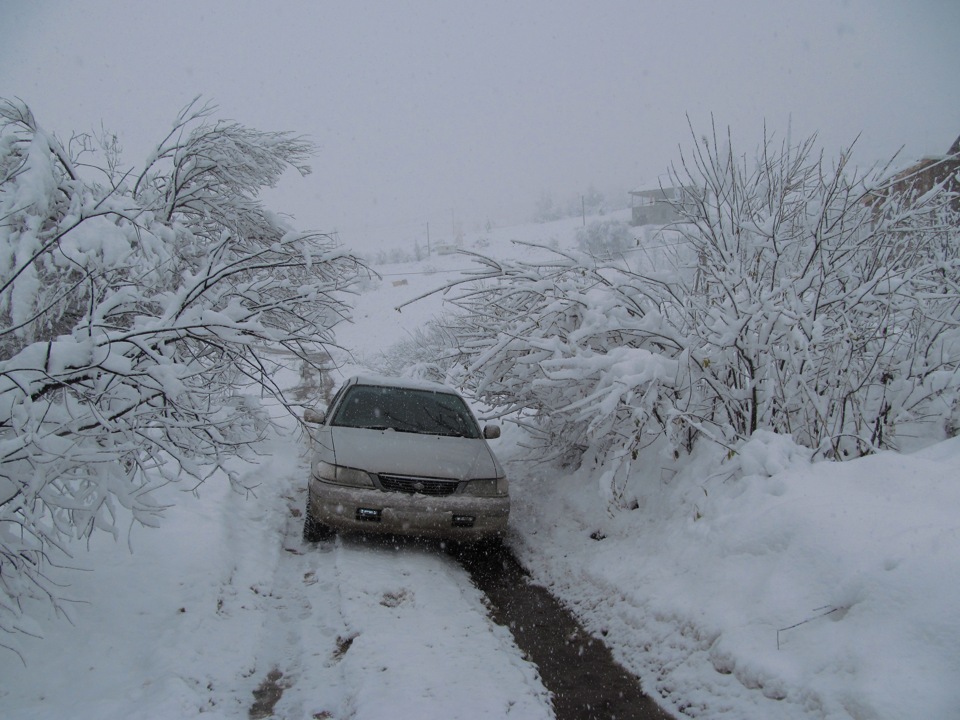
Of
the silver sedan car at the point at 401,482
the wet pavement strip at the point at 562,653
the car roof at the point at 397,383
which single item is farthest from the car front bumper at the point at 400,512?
the car roof at the point at 397,383

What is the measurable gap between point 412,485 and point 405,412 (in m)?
1.44

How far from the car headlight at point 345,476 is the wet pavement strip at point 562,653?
1.21m

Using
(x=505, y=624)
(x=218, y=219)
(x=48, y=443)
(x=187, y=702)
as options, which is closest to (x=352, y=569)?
(x=505, y=624)

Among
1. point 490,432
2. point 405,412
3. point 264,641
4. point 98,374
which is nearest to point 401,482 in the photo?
point 405,412

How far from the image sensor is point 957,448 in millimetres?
4070

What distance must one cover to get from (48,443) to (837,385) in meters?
5.42

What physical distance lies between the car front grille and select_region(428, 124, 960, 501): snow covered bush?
132 centimetres

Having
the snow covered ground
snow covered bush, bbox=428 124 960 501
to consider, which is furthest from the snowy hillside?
snow covered bush, bbox=428 124 960 501

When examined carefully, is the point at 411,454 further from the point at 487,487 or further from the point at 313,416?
the point at 313,416

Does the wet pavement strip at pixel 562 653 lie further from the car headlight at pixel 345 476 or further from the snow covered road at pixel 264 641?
the car headlight at pixel 345 476

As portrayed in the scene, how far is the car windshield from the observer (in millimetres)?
6457

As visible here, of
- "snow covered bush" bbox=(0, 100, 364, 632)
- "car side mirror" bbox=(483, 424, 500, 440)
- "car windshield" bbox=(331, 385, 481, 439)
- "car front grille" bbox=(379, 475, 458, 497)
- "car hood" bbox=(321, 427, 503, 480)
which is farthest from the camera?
"car side mirror" bbox=(483, 424, 500, 440)

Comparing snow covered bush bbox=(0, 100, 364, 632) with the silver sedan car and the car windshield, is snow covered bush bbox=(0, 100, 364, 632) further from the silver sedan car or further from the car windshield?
the car windshield

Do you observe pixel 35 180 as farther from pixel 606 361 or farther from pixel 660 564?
pixel 660 564
